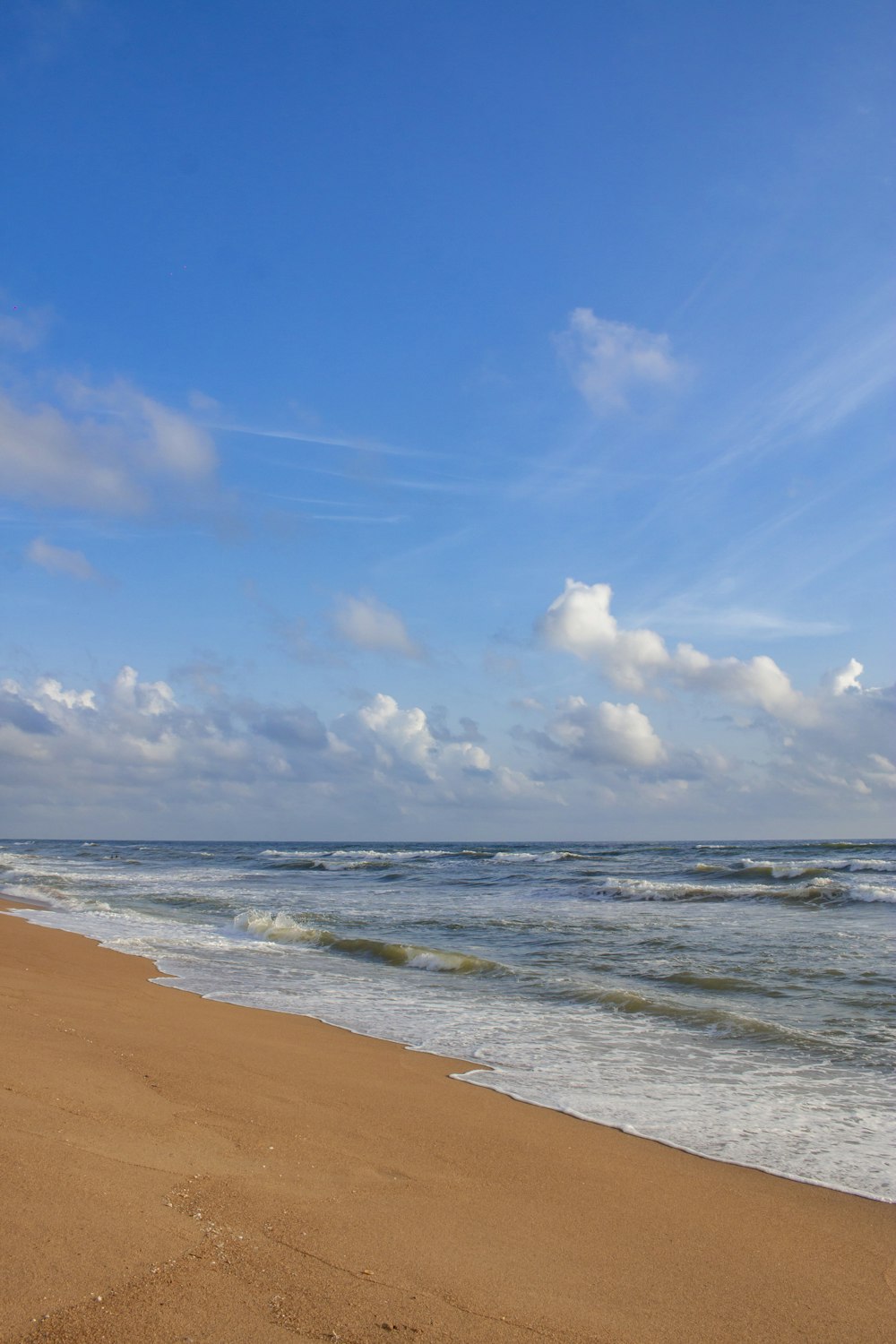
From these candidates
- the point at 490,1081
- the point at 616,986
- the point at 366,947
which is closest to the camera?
the point at 490,1081

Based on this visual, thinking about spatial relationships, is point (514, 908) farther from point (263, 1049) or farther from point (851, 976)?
point (263, 1049)

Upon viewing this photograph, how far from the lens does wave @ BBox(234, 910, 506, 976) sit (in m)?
12.7

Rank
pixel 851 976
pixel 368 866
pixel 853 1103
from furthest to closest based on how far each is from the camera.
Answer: pixel 368 866, pixel 851 976, pixel 853 1103

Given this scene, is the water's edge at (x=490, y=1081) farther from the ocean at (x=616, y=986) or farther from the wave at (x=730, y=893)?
the wave at (x=730, y=893)

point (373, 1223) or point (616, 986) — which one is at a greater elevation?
point (373, 1223)

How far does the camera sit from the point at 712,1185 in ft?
15.3

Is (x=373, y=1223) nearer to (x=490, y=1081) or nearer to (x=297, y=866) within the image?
(x=490, y=1081)

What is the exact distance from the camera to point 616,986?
35.9ft

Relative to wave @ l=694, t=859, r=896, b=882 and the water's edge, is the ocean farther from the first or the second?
wave @ l=694, t=859, r=896, b=882

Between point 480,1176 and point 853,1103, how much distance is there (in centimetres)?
337

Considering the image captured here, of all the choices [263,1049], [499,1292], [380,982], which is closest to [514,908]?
[380,982]

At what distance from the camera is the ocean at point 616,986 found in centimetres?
599

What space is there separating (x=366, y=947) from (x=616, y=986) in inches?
208

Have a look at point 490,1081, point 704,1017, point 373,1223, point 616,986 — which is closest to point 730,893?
point 616,986
